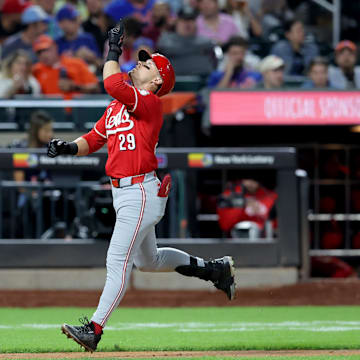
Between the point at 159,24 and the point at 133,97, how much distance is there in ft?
28.9

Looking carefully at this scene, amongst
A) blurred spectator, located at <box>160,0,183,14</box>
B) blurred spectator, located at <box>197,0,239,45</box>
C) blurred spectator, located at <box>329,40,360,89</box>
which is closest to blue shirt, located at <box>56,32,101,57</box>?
blurred spectator, located at <box>197,0,239,45</box>

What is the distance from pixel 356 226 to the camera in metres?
11.9

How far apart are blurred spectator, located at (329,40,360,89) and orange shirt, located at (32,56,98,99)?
3188 mm

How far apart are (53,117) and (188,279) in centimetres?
275

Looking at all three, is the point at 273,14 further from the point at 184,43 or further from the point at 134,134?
the point at 134,134

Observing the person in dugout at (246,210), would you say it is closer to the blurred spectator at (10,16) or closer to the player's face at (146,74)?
the player's face at (146,74)

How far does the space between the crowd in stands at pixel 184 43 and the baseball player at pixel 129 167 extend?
18.9 ft

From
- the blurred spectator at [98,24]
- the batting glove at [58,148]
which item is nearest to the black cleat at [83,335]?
the batting glove at [58,148]

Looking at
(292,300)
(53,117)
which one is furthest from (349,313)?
(53,117)

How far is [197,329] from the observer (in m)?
7.37

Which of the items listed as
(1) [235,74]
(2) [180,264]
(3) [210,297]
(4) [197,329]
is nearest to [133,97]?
(2) [180,264]

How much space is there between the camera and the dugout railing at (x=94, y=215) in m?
10.2

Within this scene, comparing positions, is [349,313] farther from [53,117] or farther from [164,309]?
[53,117]

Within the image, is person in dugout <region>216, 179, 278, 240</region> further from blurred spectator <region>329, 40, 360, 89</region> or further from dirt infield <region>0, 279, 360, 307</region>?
blurred spectator <region>329, 40, 360, 89</region>
